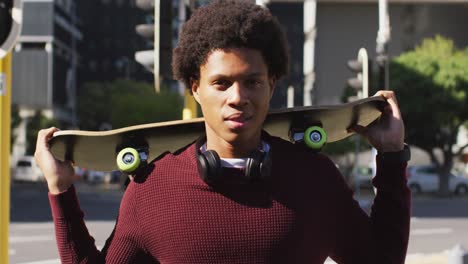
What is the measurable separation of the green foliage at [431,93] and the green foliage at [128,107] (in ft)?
47.5

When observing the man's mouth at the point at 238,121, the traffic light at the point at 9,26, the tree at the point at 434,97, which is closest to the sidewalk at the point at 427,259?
the traffic light at the point at 9,26

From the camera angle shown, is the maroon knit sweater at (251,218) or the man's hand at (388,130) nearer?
the maroon knit sweater at (251,218)

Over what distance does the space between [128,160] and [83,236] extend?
21cm

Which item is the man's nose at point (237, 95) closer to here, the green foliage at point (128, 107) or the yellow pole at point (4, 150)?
the yellow pole at point (4, 150)

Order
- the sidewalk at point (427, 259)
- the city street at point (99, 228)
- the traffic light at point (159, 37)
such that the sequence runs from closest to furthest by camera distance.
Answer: the traffic light at point (159, 37), the sidewalk at point (427, 259), the city street at point (99, 228)

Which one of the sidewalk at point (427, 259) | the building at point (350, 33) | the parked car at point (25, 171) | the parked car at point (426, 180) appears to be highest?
the building at point (350, 33)

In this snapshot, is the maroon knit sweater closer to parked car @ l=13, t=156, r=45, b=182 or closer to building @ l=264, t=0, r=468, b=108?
building @ l=264, t=0, r=468, b=108

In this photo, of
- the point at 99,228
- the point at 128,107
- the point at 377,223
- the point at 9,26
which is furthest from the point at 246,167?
the point at 128,107

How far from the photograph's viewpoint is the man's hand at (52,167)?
2.17m

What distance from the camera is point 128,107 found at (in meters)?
50.9

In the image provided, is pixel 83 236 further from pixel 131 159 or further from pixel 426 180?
pixel 426 180

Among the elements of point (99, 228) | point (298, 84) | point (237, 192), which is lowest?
point (99, 228)

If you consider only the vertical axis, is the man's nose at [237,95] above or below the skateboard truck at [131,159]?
above

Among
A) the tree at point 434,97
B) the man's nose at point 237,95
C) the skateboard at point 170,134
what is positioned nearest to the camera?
the man's nose at point 237,95
